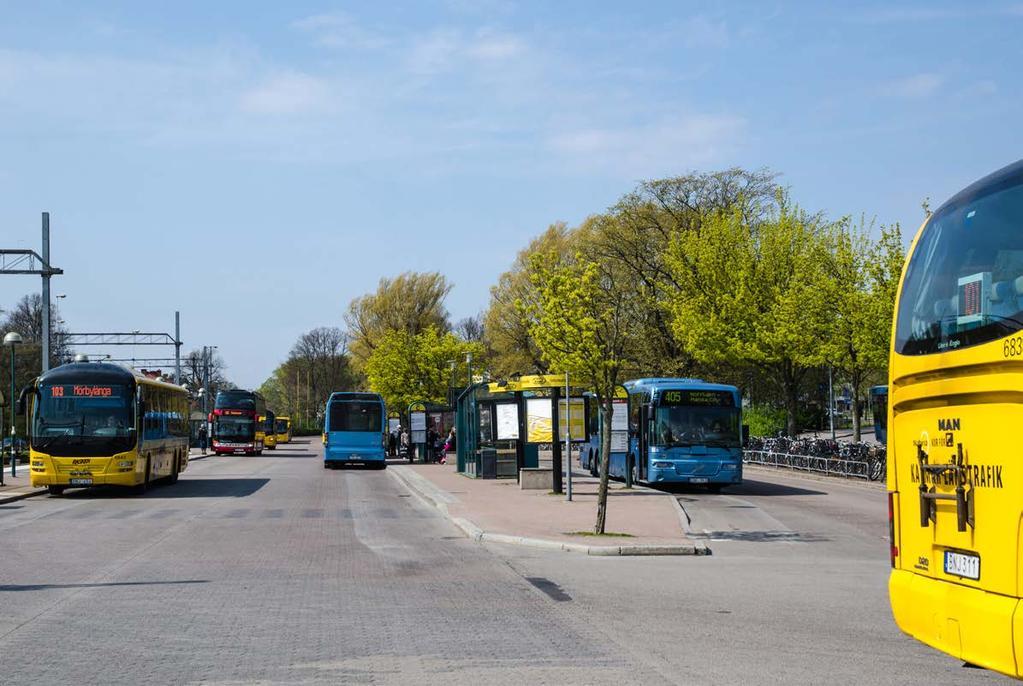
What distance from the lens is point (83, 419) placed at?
3003 centimetres

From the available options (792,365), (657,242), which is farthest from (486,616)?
(657,242)

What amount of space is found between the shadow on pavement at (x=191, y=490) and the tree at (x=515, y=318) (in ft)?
109

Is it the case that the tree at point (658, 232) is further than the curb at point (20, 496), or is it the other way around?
the tree at point (658, 232)

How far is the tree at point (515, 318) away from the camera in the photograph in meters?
72.5

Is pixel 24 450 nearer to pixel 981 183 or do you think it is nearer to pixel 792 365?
pixel 792 365

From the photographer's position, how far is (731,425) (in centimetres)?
3170

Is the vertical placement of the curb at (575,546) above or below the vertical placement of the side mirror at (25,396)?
below

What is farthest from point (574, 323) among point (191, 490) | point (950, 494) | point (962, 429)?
point (962, 429)

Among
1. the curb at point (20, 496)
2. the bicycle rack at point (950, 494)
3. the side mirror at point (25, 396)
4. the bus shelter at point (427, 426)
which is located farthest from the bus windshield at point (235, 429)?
the bicycle rack at point (950, 494)

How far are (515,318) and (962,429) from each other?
65319 mm

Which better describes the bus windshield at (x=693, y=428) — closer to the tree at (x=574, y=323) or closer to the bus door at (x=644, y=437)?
the bus door at (x=644, y=437)

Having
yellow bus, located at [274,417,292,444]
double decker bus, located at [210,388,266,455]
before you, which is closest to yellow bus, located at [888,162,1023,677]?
double decker bus, located at [210,388,266,455]

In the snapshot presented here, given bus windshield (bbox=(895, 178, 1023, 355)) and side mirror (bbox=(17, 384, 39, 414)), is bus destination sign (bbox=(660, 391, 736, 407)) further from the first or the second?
bus windshield (bbox=(895, 178, 1023, 355))

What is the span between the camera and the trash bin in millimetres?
39156
